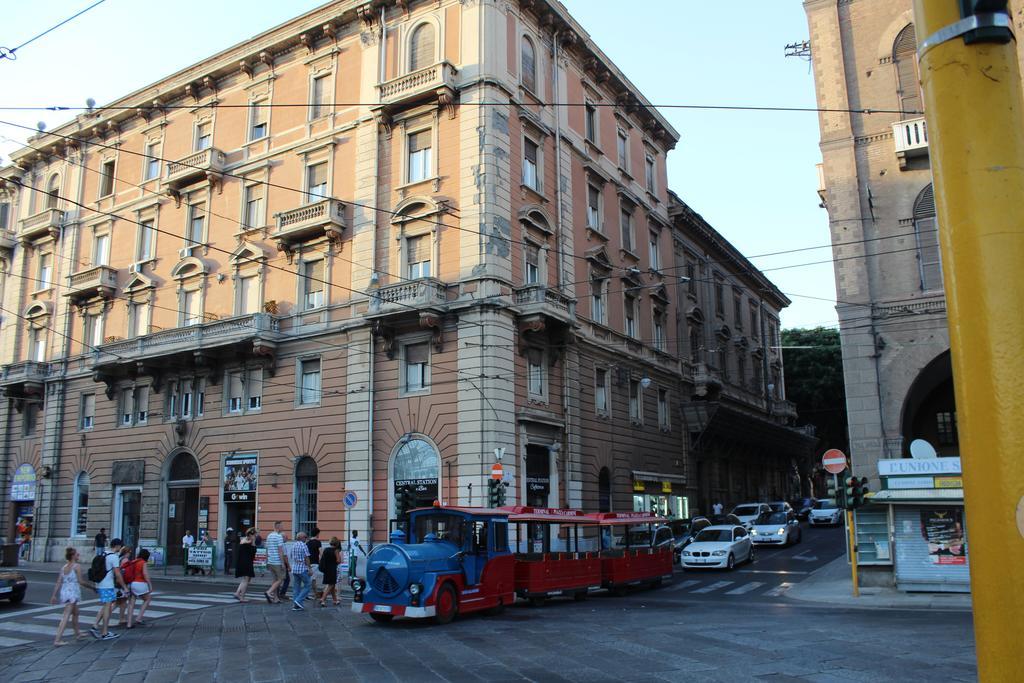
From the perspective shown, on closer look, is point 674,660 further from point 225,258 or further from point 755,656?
point 225,258

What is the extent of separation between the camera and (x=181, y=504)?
34438mm

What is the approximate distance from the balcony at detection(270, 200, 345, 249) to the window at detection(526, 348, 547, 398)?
8546 millimetres

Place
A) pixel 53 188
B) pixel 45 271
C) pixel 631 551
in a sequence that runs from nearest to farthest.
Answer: pixel 631 551 → pixel 45 271 → pixel 53 188

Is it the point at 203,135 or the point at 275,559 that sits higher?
the point at 203,135

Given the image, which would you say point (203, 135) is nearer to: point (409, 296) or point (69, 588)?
point (409, 296)

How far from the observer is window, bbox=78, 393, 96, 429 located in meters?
38.4

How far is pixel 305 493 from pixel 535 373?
31.6 ft

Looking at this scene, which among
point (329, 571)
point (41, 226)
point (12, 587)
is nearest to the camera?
point (329, 571)

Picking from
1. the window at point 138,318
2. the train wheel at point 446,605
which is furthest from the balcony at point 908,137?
the window at point 138,318

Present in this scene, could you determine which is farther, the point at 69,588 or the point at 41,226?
the point at 41,226

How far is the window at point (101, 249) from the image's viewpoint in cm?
3978

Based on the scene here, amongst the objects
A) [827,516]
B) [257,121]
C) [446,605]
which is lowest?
[446,605]

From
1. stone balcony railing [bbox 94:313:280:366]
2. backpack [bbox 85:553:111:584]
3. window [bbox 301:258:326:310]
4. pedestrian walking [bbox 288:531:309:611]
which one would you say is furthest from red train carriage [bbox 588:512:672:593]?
stone balcony railing [bbox 94:313:280:366]

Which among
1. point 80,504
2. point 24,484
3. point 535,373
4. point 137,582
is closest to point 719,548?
point 535,373
